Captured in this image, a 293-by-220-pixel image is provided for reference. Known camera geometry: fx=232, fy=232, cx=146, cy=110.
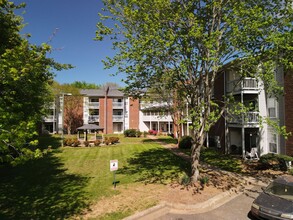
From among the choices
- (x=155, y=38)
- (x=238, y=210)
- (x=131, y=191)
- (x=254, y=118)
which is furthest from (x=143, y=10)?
(x=254, y=118)

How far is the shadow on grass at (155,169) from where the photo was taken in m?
15.0

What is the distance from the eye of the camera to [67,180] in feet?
48.6

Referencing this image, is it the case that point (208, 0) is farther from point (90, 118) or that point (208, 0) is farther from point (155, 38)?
point (90, 118)

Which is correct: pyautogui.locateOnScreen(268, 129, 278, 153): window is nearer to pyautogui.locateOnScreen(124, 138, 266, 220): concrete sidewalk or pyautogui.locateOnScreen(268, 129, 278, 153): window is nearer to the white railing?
pyautogui.locateOnScreen(124, 138, 266, 220): concrete sidewalk

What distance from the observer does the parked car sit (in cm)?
841

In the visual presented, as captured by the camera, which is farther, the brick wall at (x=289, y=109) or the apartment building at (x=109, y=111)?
the apartment building at (x=109, y=111)

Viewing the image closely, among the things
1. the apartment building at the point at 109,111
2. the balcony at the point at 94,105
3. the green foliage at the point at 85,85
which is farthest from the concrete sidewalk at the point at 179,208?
the green foliage at the point at 85,85

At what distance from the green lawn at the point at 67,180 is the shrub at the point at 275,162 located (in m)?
5.69

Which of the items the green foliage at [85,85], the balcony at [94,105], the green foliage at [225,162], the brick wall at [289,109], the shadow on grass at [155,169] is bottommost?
the shadow on grass at [155,169]

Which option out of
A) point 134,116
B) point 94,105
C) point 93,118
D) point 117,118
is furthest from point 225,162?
point 94,105

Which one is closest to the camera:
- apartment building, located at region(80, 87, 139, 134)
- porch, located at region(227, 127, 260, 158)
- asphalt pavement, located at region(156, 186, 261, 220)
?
asphalt pavement, located at region(156, 186, 261, 220)

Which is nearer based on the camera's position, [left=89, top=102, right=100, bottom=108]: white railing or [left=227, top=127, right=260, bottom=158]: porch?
[left=227, top=127, right=260, bottom=158]: porch

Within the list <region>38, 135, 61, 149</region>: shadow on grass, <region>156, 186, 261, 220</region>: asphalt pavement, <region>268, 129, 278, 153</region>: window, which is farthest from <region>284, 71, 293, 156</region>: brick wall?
<region>38, 135, 61, 149</region>: shadow on grass

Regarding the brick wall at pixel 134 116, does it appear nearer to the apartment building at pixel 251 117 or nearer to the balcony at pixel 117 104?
the balcony at pixel 117 104
